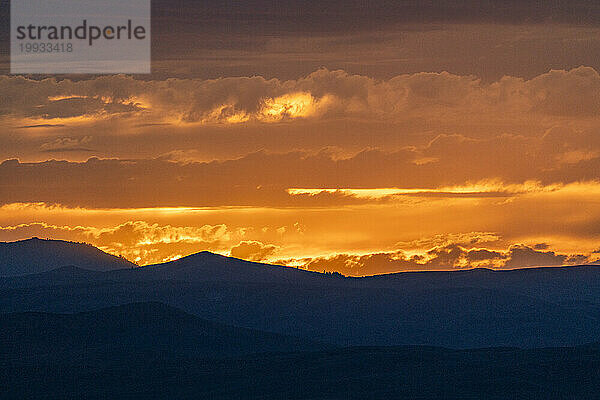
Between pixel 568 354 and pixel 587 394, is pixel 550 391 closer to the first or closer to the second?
pixel 587 394

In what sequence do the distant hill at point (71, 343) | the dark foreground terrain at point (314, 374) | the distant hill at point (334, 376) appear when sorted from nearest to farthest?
1. the distant hill at point (334, 376)
2. the dark foreground terrain at point (314, 374)
3. the distant hill at point (71, 343)

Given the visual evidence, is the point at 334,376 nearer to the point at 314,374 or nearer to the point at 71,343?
the point at 314,374

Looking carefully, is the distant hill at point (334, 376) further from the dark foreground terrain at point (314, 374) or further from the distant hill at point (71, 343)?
the distant hill at point (71, 343)

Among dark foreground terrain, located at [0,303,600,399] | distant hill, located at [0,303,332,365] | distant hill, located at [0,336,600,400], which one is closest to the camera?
distant hill, located at [0,336,600,400]

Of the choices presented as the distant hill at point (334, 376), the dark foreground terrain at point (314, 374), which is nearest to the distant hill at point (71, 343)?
the dark foreground terrain at point (314, 374)

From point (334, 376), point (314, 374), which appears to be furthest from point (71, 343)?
point (334, 376)

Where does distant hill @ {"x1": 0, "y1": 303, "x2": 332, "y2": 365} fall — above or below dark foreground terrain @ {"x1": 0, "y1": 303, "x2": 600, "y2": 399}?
above

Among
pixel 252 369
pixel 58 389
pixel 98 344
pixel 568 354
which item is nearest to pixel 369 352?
pixel 252 369

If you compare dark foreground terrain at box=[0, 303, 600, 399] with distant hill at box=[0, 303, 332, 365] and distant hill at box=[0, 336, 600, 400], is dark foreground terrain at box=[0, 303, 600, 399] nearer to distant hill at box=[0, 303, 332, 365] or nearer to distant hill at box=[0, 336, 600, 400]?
distant hill at box=[0, 336, 600, 400]

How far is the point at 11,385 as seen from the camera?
139500 mm

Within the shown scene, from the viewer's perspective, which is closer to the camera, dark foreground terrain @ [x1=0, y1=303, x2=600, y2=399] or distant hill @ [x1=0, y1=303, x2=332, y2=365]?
dark foreground terrain @ [x1=0, y1=303, x2=600, y2=399]

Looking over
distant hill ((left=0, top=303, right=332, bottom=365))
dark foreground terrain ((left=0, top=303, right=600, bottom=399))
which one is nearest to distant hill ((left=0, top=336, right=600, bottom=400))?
dark foreground terrain ((left=0, top=303, right=600, bottom=399))

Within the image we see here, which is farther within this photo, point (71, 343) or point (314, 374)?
point (71, 343)

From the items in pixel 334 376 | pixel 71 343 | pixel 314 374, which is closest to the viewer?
pixel 334 376
